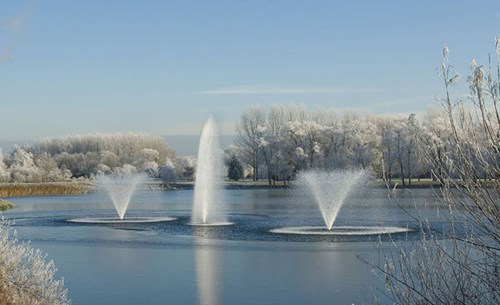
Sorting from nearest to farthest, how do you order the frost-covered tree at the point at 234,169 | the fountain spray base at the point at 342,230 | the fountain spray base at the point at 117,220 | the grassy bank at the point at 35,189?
the fountain spray base at the point at 342,230 → the fountain spray base at the point at 117,220 → the grassy bank at the point at 35,189 → the frost-covered tree at the point at 234,169

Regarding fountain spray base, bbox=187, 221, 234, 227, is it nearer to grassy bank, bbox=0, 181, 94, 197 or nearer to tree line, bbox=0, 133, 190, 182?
grassy bank, bbox=0, 181, 94, 197

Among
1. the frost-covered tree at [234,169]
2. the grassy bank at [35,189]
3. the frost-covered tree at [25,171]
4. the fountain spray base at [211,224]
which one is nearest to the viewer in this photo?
the fountain spray base at [211,224]

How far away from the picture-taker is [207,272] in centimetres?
1602

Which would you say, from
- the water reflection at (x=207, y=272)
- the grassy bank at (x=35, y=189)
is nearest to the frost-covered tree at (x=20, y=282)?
the water reflection at (x=207, y=272)

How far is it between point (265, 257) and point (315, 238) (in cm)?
476

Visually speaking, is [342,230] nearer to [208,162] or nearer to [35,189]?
[208,162]

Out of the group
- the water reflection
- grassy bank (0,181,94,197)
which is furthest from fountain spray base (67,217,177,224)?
grassy bank (0,181,94,197)

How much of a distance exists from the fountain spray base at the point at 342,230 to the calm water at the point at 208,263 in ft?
3.94

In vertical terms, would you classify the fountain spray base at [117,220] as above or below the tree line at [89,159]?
below

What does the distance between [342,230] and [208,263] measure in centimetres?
887

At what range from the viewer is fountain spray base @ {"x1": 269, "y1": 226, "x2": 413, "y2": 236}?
77.6ft

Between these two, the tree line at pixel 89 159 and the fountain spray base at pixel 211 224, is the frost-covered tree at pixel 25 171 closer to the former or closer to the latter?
the tree line at pixel 89 159

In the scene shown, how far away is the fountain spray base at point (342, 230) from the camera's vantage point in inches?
931

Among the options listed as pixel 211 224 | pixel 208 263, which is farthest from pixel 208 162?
pixel 208 263
